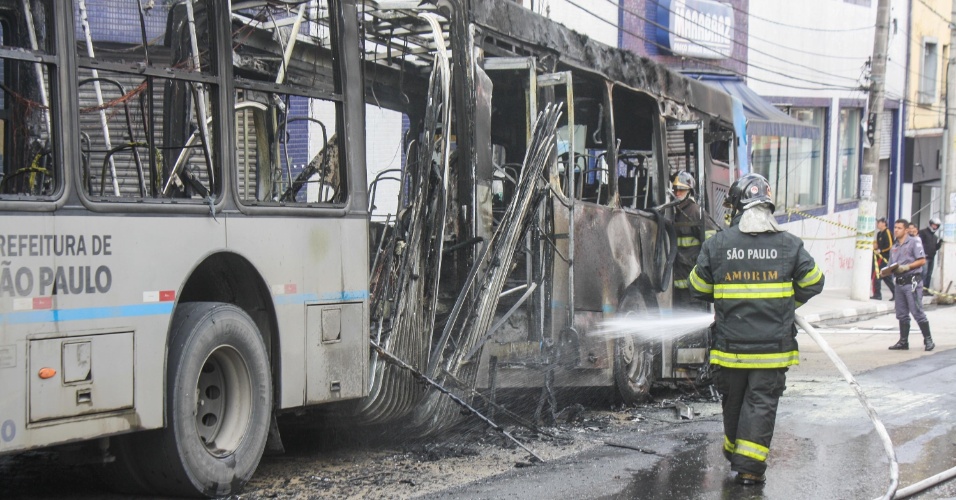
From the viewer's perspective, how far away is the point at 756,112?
840 inches

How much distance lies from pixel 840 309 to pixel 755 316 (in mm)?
15876

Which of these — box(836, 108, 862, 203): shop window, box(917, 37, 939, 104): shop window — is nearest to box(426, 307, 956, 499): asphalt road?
box(836, 108, 862, 203): shop window

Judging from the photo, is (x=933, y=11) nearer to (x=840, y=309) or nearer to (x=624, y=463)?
(x=840, y=309)

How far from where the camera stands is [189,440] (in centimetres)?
574

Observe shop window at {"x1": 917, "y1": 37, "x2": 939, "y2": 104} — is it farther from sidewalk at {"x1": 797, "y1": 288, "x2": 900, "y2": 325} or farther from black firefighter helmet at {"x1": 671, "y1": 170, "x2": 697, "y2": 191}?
black firefighter helmet at {"x1": 671, "y1": 170, "x2": 697, "y2": 191}

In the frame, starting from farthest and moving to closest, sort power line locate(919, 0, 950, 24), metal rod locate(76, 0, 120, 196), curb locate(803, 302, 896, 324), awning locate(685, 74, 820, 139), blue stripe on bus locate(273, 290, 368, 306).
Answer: power line locate(919, 0, 950, 24) → awning locate(685, 74, 820, 139) → curb locate(803, 302, 896, 324) → blue stripe on bus locate(273, 290, 368, 306) → metal rod locate(76, 0, 120, 196)

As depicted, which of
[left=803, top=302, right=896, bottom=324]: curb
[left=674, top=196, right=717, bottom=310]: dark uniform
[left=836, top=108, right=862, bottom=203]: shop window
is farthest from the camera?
[left=836, top=108, right=862, bottom=203]: shop window

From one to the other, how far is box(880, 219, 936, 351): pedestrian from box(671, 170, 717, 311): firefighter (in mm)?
5397

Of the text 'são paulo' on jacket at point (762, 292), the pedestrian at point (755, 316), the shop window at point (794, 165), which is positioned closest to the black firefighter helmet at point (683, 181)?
the pedestrian at point (755, 316)

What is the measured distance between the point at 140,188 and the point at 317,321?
1414 mm

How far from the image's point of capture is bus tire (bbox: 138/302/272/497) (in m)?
5.67

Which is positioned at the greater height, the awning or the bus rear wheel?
the awning

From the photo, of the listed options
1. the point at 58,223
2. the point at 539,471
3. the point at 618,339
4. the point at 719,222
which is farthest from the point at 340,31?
the point at 719,222

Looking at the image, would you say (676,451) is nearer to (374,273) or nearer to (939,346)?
(374,273)
